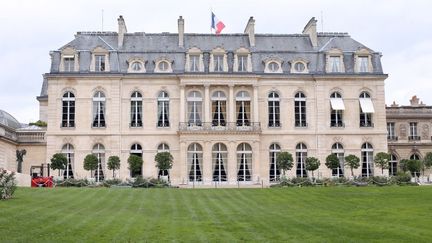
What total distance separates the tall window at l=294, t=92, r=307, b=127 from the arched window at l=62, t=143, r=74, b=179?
63.0 ft

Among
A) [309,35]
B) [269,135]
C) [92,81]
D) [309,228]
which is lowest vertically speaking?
[309,228]

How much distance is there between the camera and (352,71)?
59.8 m

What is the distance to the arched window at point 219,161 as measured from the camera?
2245 inches

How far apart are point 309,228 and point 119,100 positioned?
37.0 meters

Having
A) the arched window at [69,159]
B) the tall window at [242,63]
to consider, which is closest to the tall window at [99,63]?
the arched window at [69,159]

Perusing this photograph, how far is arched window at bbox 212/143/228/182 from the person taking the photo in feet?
187

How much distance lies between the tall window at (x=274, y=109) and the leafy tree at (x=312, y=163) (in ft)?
19.5

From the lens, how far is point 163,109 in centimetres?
5816

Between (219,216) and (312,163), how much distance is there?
27.7m

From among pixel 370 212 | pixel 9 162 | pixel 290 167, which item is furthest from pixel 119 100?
pixel 370 212

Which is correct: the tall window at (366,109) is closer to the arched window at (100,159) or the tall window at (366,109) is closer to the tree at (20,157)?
the arched window at (100,159)

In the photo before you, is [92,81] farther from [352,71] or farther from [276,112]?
[352,71]

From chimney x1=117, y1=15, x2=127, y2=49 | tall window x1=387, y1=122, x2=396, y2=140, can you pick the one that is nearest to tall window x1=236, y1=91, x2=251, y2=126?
chimney x1=117, y1=15, x2=127, y2=49

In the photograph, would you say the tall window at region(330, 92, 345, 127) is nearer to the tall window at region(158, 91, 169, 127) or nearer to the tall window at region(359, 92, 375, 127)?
the tall window at region(359, 92, 375, 127)
